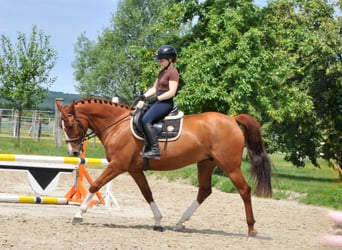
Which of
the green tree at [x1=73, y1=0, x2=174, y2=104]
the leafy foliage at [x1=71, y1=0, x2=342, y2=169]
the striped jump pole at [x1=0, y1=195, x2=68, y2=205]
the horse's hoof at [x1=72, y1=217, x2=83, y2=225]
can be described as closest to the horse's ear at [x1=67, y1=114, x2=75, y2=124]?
the horse's hoof at [x1=72, y1=217, x2=83, y2=225]

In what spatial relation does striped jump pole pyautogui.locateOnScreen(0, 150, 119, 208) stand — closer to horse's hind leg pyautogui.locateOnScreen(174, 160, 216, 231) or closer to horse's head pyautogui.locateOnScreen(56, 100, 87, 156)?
horse's head pyautogui.locateOnScreen(56, 100, 87, 156)

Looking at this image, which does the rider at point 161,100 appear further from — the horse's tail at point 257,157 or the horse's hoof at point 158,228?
the horse's tail at point 257,157

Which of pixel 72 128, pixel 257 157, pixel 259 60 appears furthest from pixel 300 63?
pixel 72 128

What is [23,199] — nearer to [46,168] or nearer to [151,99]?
[46,168]

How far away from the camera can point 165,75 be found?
8.17m

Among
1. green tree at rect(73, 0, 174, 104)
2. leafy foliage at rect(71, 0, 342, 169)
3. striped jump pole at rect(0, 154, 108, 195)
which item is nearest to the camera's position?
striped jump pole at rect(0, 154, 108, 195)

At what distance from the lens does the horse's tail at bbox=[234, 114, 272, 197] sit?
8.59 metres

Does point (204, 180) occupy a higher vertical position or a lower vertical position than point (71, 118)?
lower

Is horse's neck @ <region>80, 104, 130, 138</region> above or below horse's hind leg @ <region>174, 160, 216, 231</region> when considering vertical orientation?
above

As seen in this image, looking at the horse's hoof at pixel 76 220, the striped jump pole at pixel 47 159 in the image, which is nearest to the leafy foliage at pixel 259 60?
the striped jump pole at pixel 47 159

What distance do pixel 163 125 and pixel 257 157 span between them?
1.52 metres

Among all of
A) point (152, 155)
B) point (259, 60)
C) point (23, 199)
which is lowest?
point (23, 199)

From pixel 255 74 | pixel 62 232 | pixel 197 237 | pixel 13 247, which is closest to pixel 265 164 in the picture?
pixel 197 237

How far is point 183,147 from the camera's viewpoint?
8320 millimetres
